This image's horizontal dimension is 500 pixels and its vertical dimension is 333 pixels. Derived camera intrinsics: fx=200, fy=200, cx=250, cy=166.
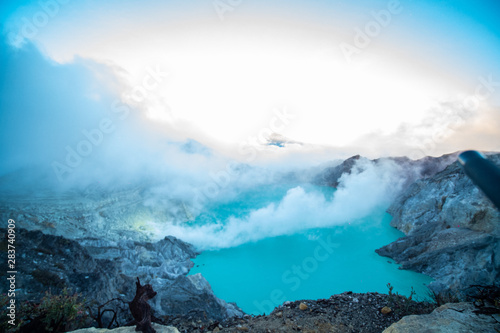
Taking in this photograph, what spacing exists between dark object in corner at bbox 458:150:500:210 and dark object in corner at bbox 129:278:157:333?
21.2ft

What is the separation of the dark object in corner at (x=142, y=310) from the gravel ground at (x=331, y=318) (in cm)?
297

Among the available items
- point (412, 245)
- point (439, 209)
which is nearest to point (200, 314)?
point (412, 245)

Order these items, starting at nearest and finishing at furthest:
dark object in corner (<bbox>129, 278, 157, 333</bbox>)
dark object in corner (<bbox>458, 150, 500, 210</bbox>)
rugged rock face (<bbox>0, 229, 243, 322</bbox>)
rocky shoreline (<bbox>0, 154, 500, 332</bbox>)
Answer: dark object in corner (<bbox>458, 150, 500, 210</bbox>) < dark object in corner (<bbox>129, 278, 157, 333</bbox>) < rocky shoreline (<bbox>0, 154, 500, 332</bbox>) < rugged rock face (<bbox>0, 229, 243, 322</bbox>)

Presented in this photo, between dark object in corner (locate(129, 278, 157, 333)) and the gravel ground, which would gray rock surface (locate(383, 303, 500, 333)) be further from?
dark object in corner (locate(129, 278, 157, 333))

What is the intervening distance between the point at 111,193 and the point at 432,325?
48.4 meters

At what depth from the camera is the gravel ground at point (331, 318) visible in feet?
22.6

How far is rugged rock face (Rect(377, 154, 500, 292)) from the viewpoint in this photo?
17.7 meters

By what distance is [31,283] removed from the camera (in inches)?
343

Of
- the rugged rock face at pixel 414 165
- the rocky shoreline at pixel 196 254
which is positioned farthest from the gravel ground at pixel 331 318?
the rugged rock face at pixel 414 165

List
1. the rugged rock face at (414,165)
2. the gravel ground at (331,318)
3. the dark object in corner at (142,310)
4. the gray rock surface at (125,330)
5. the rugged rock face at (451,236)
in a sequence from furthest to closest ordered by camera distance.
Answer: the rugged rock face at (414,165)
the rugged rock face at (451,236)
the gravel ground at (331,318)
the gray rock surface at (125,330)
the dark object in corner at (142,310)

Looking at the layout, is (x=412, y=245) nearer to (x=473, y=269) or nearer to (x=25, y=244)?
(x=473, y=269)

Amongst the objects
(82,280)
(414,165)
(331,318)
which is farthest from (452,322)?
(414,165)

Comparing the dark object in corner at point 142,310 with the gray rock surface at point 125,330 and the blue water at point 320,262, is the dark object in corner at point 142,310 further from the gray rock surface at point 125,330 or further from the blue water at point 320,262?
the blue water at point 320,262

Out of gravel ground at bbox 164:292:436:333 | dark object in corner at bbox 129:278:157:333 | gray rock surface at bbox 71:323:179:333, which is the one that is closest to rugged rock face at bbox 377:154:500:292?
gravel ground at bbox 164:292:436:333
